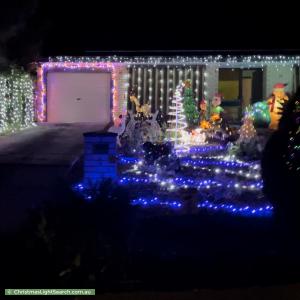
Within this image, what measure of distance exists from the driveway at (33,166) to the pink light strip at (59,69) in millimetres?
2174

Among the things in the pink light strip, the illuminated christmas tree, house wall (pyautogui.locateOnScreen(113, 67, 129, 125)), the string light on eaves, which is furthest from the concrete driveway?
the illuminated christmas tree

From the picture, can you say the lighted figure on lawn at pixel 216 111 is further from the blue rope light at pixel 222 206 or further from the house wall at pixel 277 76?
the blue rope light at pixel 222 206

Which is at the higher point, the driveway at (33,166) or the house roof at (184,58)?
the house roof at (184,58)

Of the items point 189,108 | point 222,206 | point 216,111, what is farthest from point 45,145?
point 222,206

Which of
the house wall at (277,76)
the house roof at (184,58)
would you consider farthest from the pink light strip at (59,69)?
the house wall at (277,76)

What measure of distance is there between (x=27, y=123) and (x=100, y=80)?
10.8ft

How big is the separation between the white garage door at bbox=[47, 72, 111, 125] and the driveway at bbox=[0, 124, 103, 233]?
242 centimetres

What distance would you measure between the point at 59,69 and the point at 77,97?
1162mm

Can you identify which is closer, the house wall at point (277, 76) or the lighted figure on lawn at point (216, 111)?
the lighted figure on lawn at point (216, 111)

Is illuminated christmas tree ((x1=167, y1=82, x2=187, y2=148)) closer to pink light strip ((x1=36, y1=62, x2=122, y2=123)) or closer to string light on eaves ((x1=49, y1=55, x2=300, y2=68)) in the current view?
string light on eaves ((x1=49, y1=55, x2=300, y2=68))

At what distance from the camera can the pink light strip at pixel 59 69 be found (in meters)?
22.2
